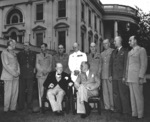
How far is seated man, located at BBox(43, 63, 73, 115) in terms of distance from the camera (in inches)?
232

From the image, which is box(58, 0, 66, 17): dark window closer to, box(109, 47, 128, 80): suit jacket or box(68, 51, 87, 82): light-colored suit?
box(68, 51, 87, 82): light-colored suit

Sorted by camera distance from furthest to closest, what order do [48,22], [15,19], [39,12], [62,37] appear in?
[15,19] → [39,12] → [48,22] → [62,37]

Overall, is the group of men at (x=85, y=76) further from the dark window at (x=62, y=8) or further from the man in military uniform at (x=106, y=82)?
the dark window at (x=62, y=8)

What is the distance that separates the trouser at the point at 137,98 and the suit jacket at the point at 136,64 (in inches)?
7.0

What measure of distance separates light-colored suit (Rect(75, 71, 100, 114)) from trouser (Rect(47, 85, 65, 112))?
0.51 metres

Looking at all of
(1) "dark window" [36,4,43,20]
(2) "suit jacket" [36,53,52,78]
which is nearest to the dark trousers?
(2) "suit jacket" [36,53,52,78]

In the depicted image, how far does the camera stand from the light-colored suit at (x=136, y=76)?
5461 mm

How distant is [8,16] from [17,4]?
1605 millimetres

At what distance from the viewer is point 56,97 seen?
20.4ft

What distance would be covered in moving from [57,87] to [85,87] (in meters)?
0.91

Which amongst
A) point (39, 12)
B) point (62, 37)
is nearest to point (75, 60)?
point (62, 37)

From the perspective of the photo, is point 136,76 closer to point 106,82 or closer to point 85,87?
point 106,82

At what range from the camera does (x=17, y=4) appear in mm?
23328

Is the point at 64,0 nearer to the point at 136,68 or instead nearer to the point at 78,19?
the point at 78,19
